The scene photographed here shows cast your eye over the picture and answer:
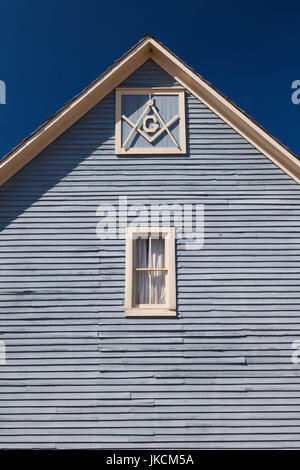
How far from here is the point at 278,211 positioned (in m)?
8.27

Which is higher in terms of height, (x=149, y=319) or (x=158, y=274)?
(x=158, y=274)

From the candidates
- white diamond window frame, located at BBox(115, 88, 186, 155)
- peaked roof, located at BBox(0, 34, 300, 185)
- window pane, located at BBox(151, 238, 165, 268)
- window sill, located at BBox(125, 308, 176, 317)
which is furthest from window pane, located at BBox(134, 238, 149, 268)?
peaked roof, located at BBox(0, 34, 300, 185)

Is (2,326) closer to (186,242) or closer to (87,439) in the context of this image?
(87,439)

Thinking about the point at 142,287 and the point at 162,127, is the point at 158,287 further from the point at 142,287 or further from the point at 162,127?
the point at 162,127

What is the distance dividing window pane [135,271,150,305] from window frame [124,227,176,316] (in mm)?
104

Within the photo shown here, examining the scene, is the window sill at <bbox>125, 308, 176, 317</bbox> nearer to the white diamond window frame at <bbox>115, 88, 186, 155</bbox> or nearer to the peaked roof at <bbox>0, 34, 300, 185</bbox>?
the white diamond window frame at <bbox>115, 88, 186, 155</bbox>

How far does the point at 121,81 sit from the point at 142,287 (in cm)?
448

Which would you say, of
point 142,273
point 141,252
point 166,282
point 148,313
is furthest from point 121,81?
point 148,313

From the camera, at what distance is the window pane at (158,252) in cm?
807

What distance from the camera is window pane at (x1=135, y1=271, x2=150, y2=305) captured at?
309 inches

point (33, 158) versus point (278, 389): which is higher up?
point (33, 158)

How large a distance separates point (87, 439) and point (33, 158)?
548 cm

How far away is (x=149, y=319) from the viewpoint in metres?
7.61
